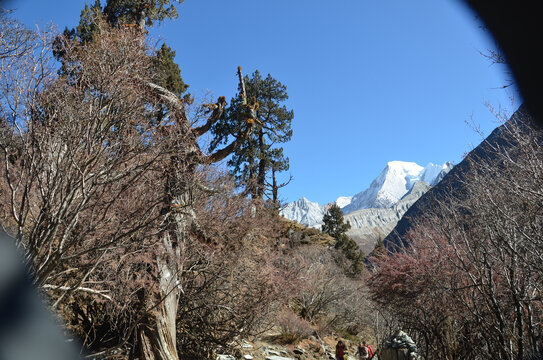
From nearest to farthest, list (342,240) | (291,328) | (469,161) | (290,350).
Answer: (469,161)
(290,350)
(291,328)
(342,240)

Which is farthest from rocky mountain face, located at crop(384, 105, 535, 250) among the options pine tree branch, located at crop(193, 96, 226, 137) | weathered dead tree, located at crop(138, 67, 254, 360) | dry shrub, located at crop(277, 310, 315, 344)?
dry shrub, located at crop(277, 310, 315, 344)

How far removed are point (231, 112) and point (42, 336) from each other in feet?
65.2

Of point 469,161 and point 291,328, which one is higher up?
point 469,161

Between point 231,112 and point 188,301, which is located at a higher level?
point 231,112

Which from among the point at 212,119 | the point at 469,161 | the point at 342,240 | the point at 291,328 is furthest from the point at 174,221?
the point at 342,240

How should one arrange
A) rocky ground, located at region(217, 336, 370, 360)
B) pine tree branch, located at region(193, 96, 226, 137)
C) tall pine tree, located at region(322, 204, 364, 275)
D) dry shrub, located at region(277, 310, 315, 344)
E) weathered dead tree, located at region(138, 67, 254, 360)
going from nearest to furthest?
1. weathered dead tree, located at region(138, 67, 254, 360)
2. pine tree branch, located at region(193, 96, 226, 137)
3. rocky ground, located at region(217, 336, 370, 360)
4. dry shrub, located at region(277, 310, 315, 344)
5. tall pine tree, located at region(322, 204, 364, 275)

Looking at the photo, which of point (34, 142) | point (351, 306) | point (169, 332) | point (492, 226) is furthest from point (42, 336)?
point (351, 306)

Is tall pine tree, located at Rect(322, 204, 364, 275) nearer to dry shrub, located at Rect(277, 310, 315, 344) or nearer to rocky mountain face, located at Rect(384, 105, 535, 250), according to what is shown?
dry shrub, located at Rect(277, 310, 315, 344)

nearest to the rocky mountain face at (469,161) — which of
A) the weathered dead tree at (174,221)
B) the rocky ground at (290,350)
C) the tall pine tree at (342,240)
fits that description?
the weathered dead tree at (174,221)

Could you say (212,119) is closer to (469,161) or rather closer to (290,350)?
(469,161)

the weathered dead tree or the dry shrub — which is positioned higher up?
the weathered dead tree

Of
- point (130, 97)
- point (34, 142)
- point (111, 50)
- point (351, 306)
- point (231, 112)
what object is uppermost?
point (231, 112)

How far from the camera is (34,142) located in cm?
404

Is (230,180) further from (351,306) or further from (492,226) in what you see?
(351,306)
